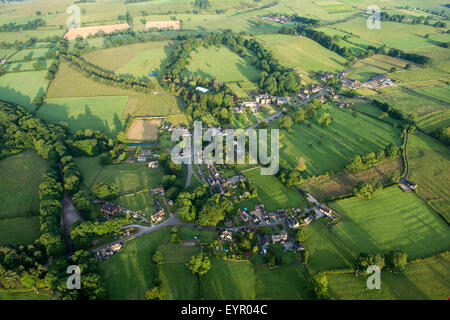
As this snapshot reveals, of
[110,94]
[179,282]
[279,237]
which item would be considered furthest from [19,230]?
[110,94]

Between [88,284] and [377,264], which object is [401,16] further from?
[88,284]

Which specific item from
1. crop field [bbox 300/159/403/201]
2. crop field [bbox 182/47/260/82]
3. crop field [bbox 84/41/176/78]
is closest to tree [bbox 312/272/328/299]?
crop field [bbox 300/159/403/201]

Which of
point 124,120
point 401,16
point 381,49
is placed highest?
point 401,16

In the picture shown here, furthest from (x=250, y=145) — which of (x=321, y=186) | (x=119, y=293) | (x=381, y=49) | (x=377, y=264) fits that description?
(x=381, y=49)

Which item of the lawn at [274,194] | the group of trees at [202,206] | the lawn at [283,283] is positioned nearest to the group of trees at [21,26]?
the group of trees at [202,206]

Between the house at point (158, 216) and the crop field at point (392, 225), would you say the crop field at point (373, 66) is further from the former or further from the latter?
the house at point (158, 216)

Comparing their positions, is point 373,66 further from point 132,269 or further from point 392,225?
point 132,269

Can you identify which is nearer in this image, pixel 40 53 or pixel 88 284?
pixel 88 284
